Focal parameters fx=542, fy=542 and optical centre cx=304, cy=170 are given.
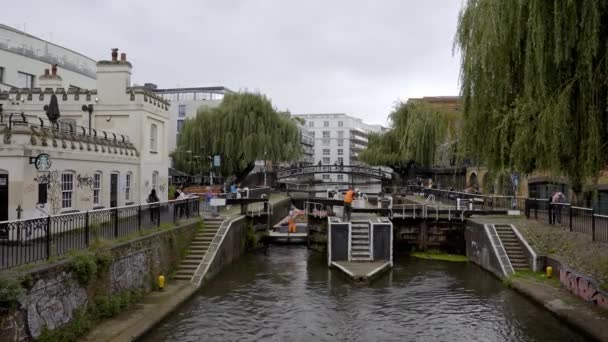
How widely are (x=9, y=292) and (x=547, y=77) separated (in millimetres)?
10886

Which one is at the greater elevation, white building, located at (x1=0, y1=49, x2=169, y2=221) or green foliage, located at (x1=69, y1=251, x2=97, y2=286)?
white building, located at (x1=0, y1=49, x2=169, y2=221)

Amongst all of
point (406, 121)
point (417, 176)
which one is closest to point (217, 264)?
point (406, 121)

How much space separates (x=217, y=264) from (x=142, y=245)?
546cm

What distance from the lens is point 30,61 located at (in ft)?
120

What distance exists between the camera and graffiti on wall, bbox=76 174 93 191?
766 inches

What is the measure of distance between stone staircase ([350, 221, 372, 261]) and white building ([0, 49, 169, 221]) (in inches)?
393

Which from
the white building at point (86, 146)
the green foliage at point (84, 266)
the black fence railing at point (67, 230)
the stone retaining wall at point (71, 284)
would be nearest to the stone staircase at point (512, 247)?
the stone retaining wall at point (71, 284)

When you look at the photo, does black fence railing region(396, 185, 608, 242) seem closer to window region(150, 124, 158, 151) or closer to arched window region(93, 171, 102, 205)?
window region(150, 124, 158, 151)

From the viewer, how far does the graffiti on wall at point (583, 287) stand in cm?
1405

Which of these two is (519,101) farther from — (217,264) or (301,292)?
(217,264)

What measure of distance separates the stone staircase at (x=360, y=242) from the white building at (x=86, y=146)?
32.8 feet

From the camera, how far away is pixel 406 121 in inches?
1962

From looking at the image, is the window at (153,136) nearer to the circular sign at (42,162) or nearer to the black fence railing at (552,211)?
the circular sign at (42,162)

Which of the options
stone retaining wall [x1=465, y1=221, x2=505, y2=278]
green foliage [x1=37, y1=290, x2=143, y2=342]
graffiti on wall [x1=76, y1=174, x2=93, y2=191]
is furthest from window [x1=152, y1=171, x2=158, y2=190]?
stone retaining wall [x1=465, y1=221, x2=505, y2=278]
